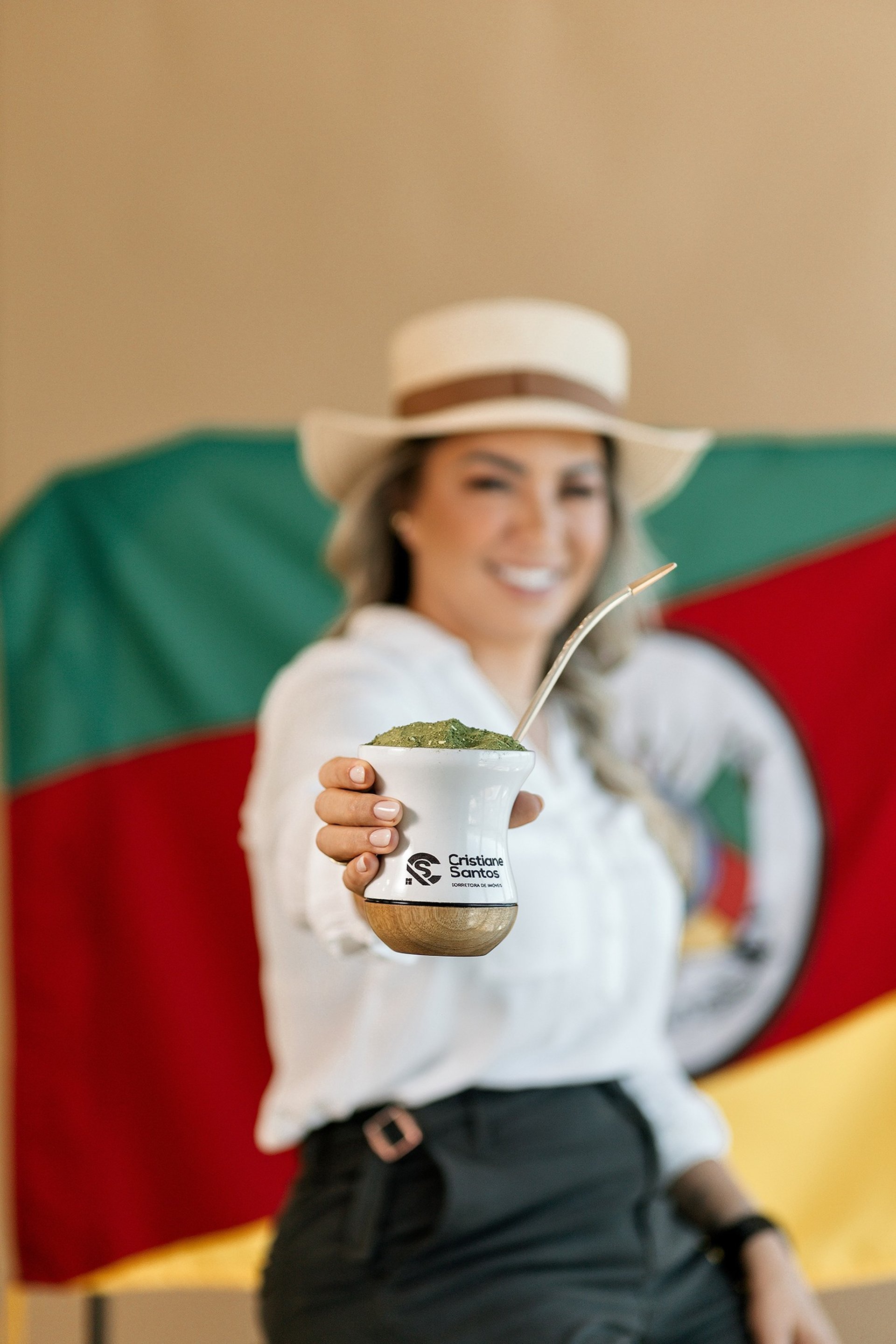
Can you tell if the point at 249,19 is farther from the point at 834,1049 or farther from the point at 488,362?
the point at 834,1049

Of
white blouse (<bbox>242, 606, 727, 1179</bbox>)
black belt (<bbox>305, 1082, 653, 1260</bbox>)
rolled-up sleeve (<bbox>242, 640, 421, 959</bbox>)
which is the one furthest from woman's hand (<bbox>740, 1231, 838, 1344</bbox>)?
rolled-up sleeve (<bbox>242, 640, 421, 959</bbox>)

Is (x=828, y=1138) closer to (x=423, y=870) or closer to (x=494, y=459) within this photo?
(x=494, y=459)

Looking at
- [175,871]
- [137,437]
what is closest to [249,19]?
[137,437]

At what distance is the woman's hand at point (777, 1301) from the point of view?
3.76 feet

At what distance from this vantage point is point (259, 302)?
1999mm

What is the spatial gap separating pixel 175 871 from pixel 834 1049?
1.02 m

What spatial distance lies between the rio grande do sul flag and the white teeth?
0.82m

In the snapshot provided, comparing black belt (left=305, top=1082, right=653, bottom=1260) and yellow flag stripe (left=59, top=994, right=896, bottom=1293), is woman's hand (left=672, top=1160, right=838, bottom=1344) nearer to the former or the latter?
black belt (left=305, top=1082, right=653, bottom=1260)

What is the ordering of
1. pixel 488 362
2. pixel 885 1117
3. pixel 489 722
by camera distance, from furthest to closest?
1. pixel 885 1117
2. pixel 488 362
3. pixel 489 722

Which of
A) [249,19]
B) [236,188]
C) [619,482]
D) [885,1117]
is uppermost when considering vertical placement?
[249,19]

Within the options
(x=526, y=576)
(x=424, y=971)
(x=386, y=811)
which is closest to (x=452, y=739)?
(x=386, y=811)

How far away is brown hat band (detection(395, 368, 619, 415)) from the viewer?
129 cm

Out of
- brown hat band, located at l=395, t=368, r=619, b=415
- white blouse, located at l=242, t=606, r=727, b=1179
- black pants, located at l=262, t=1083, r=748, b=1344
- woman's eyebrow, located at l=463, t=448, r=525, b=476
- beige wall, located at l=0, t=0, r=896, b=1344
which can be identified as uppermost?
beige wall, located at l=0, t=0, r=896, b=1344

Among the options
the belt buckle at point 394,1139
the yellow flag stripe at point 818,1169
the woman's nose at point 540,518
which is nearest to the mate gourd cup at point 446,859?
the belt buckle at point 394,1139
